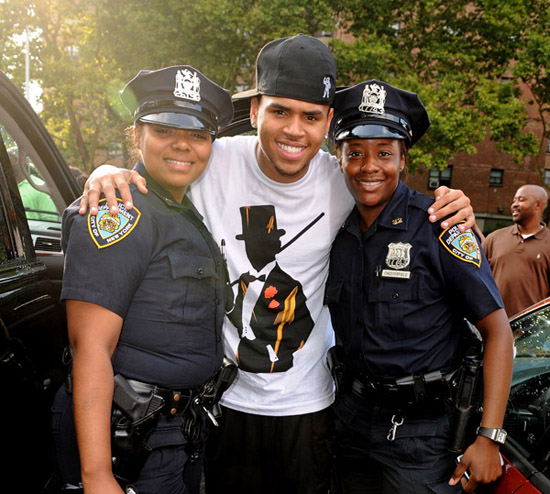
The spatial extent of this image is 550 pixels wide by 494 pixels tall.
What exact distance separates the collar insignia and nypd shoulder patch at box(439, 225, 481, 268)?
0.14 m

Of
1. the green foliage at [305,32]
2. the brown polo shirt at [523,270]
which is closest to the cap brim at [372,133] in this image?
the brown polo shirt at [523,270]

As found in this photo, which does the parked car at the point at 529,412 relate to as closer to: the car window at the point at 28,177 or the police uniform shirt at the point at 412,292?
the police uniform shirt at the point at 412,292

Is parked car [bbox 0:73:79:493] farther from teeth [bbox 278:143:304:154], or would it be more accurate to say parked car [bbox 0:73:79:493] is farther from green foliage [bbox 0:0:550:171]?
green foliage [bbox 0:0:550:171]

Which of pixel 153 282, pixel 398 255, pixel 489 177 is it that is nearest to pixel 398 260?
pixel 398 255

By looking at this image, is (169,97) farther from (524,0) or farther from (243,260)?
(524,0)

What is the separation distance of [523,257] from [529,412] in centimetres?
366

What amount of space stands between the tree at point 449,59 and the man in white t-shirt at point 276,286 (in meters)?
15.2

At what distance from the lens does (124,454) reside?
153 centimetres

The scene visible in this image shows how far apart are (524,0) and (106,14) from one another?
45.6 ft

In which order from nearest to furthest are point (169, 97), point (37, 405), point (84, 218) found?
point (84, 218), point (37, 405), point (169, 97)

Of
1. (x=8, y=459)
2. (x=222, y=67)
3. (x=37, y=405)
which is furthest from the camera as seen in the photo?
(x=222, y=67)

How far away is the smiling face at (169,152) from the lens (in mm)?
1767

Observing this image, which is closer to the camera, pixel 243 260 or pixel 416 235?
pixel 416 235

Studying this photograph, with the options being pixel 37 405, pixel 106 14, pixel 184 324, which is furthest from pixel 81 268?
pixel 106 14
